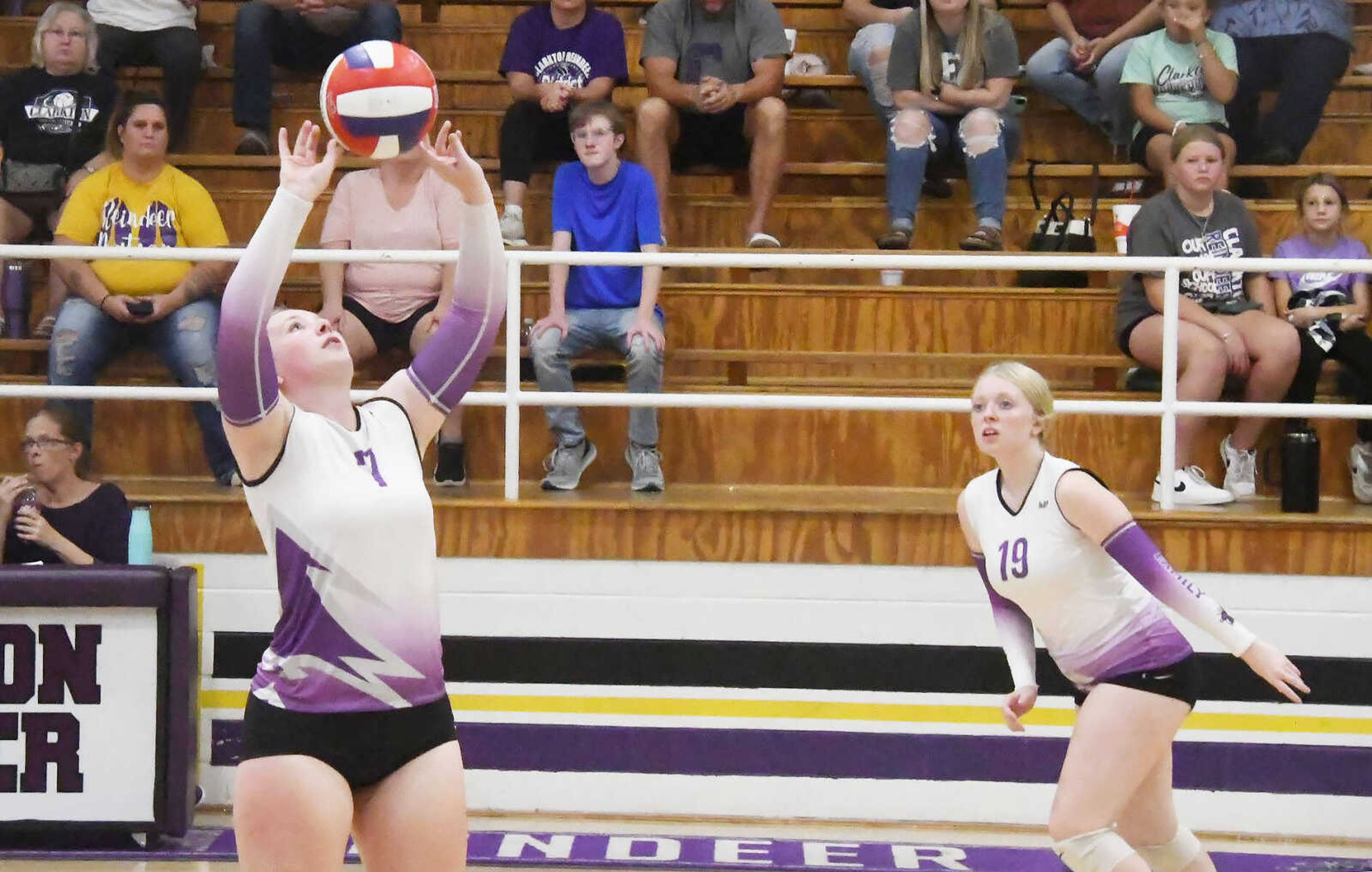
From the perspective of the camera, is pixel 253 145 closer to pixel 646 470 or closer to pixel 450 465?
pixel 450 465

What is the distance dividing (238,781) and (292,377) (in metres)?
0.80

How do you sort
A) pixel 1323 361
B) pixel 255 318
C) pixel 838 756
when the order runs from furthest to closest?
1. pixel 1323 361
2. pixel 838 756
3. pixel 255 318

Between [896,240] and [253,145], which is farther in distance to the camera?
[253,145]

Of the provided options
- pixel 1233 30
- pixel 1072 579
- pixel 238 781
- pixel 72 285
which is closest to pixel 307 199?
pixel 238 781

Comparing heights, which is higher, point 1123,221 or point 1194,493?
point 1123,221

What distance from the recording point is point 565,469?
257 inches

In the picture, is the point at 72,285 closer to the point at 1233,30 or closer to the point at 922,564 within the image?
the point at 922,564

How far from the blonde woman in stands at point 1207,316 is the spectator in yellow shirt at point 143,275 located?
3727mm

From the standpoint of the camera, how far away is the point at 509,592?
616 cm

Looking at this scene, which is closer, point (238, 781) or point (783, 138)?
point (238, 781)

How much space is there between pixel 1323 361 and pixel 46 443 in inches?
192

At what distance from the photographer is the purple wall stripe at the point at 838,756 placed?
19.7ft

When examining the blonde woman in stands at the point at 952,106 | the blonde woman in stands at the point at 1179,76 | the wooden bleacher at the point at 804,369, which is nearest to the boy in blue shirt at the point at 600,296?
the wooden bleacher at the point at 804,369

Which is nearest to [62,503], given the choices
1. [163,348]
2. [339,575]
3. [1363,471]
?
[163,348]
